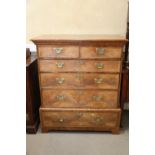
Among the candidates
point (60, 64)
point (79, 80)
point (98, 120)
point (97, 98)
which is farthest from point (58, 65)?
point (98, 120)

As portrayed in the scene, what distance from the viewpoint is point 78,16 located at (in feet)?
7.98

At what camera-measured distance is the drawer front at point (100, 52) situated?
2016mm

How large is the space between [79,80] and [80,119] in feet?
1.51

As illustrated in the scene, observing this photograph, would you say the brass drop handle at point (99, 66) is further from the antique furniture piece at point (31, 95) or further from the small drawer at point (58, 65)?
the antique furniture piece at point (31, 95)

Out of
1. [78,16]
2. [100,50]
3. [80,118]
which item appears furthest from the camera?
[78,16]

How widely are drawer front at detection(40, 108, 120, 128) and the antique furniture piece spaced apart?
0.14 meters

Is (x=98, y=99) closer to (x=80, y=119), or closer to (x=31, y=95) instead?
(x=80, y=119)

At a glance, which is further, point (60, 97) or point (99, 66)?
point (60, 97)

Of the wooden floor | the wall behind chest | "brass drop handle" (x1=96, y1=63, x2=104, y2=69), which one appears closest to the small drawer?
"brass drop handle" (x1=96, y1=63, x2=104, y2=69)

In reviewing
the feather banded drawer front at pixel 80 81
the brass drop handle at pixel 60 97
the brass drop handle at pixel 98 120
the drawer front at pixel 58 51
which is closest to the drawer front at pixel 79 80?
the feather banded drawer front at pixel 80 81

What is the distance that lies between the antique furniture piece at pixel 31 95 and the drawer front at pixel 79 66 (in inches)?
7.7
